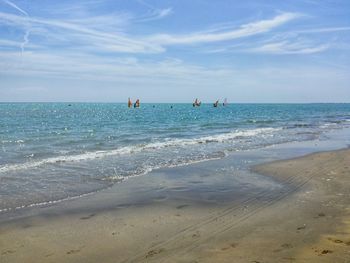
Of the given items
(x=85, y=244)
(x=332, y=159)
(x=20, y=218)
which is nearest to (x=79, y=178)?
(x=20, y=218)

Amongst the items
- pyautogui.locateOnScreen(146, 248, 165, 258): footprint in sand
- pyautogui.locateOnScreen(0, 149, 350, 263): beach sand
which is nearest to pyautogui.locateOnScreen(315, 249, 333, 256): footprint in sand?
pyautogui.locateOnScreen(0, 149, 350, 263): beach sand

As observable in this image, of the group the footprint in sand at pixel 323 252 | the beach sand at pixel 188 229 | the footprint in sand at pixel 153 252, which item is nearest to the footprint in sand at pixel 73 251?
the beach sand at pixel 188 229

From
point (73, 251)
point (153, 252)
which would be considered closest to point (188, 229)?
point (153, 252)

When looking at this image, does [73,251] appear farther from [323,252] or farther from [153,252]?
[323,252]

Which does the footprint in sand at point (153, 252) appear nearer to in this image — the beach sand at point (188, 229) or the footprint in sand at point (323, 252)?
the beach sand at point (188, 229)

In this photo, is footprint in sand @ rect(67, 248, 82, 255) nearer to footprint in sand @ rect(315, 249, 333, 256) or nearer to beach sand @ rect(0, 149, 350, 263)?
beach sand @ rect(0, 149, 350, 263)

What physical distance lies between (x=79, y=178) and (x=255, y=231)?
25.7ft

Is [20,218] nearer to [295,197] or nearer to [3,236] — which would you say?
[3,236]

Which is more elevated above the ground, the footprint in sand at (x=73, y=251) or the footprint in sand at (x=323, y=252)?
the footprint in sand at (x=323, y=252)

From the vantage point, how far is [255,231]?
7500 mm

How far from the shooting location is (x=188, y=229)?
777cm

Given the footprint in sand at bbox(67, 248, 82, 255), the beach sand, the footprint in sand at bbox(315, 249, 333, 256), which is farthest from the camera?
the footprint in sand at bbox(67, 248, 82, 255)

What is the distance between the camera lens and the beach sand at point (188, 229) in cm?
639

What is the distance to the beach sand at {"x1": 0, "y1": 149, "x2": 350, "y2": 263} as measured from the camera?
251 inches
